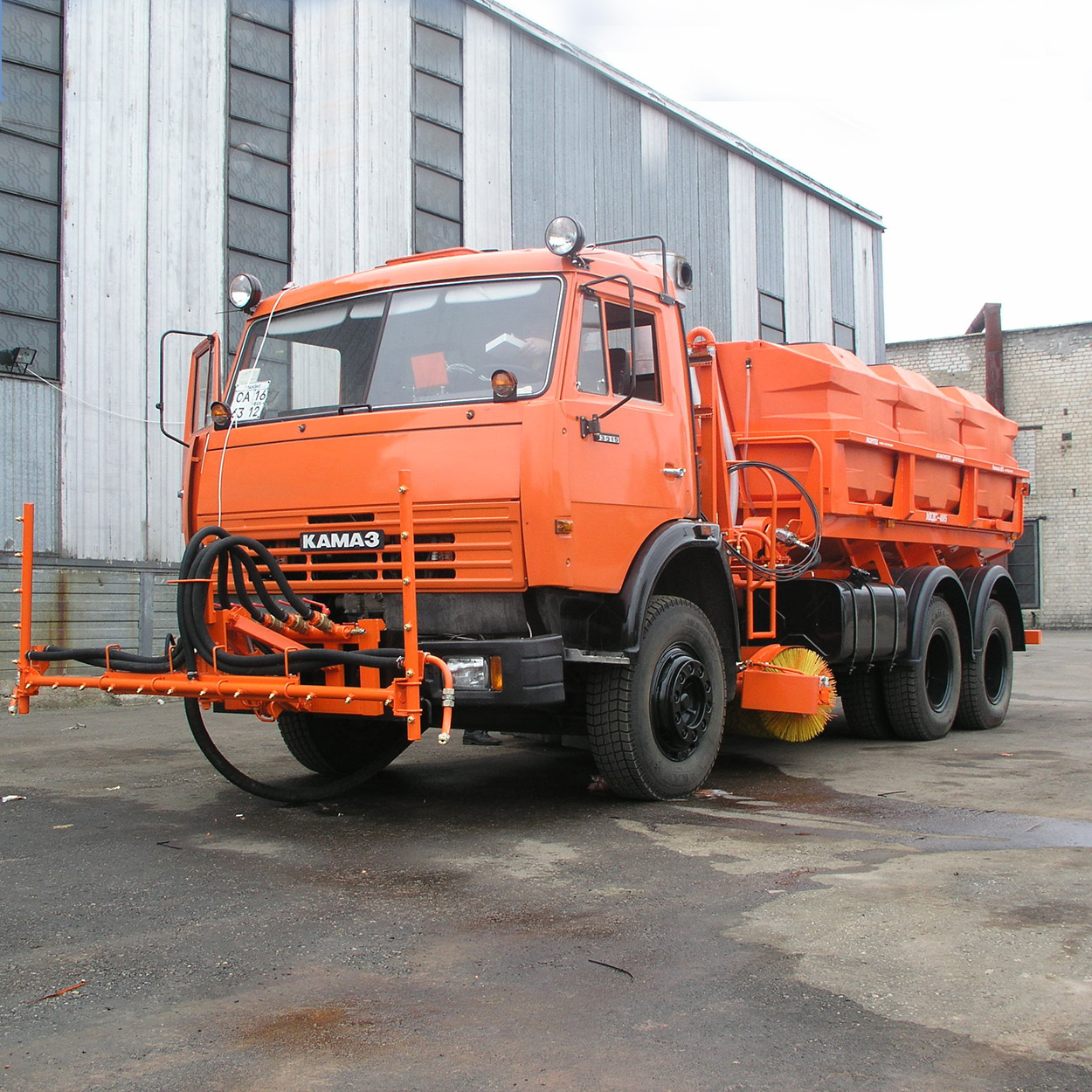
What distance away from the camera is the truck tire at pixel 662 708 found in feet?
20.4

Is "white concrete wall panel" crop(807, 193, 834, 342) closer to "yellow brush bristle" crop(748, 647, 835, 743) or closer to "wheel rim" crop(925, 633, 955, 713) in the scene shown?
"wheel rim" crop(925, 633, 955, 713)

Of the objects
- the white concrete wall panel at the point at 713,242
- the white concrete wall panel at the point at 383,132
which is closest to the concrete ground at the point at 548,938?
the white concrete wall panel at the point at 383,132

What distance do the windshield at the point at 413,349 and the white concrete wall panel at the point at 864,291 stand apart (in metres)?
19.2

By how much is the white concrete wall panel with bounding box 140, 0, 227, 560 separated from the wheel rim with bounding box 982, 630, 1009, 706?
27.9 ft

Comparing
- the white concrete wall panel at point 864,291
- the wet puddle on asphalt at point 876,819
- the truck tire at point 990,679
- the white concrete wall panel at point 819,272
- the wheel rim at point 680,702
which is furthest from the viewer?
the white concrete wall panel at point 864,291

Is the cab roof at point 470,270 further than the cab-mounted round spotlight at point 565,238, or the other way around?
the cab roof at point 470,270

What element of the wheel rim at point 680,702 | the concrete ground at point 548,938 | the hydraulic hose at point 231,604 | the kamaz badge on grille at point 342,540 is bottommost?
the concrete ground at point 548,938

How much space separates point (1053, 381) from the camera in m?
31.2

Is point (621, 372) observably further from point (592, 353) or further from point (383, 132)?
point (383, 132)

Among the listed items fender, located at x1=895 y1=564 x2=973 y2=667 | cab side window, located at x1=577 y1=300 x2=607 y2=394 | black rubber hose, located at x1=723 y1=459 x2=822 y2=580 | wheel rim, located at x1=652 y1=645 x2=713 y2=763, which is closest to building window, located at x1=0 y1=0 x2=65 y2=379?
black rubber hose, located at x1=723 y1=459 x2=822 y2=580

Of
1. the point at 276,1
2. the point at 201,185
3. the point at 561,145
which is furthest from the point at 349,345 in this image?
the point at 561,145

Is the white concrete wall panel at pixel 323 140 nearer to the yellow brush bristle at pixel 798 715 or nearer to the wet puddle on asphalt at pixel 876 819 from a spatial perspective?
the yellow brush bristle at pixel 798 715

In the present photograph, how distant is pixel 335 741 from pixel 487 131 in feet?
38.0

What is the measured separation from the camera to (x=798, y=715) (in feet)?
26.6
